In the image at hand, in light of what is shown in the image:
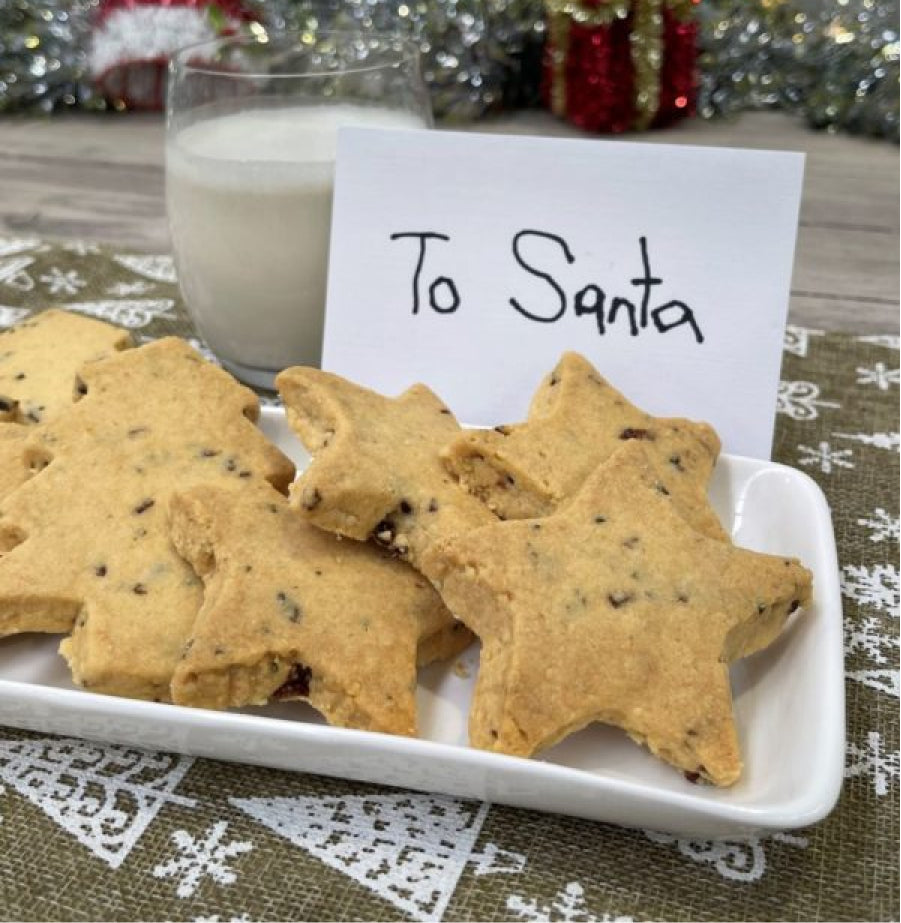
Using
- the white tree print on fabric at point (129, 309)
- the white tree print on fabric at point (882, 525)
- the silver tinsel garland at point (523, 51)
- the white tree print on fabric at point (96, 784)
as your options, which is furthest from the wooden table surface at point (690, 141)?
the white tree print on fabric at point (96, 784)

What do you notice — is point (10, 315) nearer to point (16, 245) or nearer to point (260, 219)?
point (16, 245)

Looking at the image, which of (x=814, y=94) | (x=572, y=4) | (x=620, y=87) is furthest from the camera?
(x=814, y=94)

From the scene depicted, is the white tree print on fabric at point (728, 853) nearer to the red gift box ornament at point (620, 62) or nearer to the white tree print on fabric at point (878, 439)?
the white tree print on fabric at point (878, 439)

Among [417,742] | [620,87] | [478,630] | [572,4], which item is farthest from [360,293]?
[620,87]

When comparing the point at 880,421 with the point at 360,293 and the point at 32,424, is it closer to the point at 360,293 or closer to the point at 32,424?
the point at 360,293

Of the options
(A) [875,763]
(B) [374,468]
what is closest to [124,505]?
(B) [374,468]

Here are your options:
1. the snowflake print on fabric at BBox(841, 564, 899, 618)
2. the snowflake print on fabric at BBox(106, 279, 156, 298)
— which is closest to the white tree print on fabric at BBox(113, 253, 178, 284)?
the snowflake print on fabric at BBox(106, 279, 156, 298)
